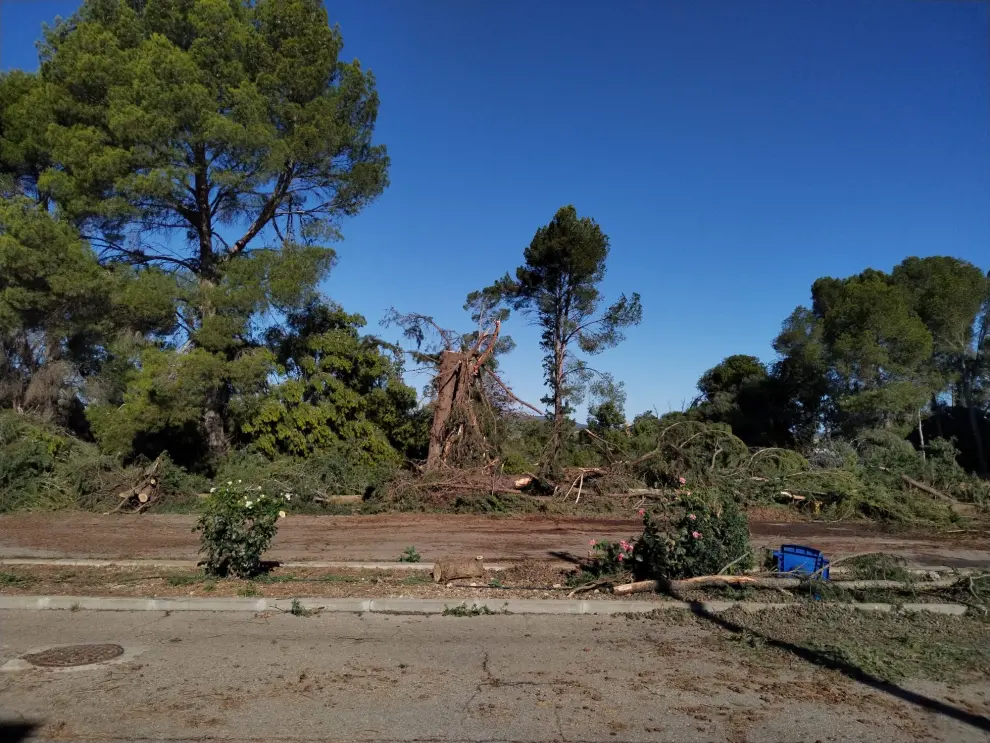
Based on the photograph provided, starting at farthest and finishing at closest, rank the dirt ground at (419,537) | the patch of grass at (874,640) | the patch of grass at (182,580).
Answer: the dirt ground at (419,537)
the patch of grass at (182,580)
the patch of grass at (874,640)

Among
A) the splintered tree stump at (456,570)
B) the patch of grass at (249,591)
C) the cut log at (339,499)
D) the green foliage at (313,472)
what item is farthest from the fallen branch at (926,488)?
the patch of grass at (249,591)

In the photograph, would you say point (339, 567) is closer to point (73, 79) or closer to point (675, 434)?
point (675, 434)

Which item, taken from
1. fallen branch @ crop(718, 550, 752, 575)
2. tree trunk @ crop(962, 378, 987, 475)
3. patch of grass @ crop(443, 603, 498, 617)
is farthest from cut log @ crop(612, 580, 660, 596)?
tree trunk @ crop(962, 378, 987, 475)

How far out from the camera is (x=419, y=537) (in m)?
13.0

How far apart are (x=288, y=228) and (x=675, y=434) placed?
42.5 ft

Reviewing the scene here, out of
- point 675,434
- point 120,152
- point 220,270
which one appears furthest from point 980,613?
point 120,152

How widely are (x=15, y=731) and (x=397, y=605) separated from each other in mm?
3615

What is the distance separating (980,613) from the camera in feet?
22.7

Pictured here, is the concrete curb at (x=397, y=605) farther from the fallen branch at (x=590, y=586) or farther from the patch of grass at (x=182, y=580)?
the patch of grass at (x=182, y=580)

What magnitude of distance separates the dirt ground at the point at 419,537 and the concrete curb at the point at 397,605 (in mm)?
2798

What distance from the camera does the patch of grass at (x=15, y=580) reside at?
8625mm

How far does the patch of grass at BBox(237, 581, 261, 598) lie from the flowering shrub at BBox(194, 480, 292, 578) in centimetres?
40

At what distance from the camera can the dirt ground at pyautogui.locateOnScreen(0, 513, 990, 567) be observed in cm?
1105

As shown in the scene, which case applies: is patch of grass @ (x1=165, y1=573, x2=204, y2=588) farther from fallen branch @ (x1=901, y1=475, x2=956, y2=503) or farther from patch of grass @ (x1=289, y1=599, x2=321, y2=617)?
fallen branch @ (x1=901, y1=475, x2=956, y2=503)
